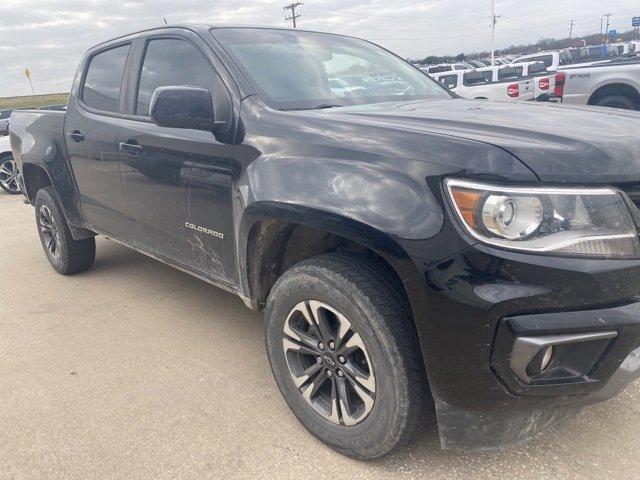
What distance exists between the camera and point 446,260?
1760 mm

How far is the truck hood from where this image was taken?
175 cm

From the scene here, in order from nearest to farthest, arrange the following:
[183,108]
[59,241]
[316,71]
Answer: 1. [183,108]
2. [316,71]
3. [59,241]

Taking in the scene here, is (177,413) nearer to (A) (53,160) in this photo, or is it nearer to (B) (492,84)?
(A) (53,160)

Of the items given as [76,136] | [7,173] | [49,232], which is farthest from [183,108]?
[7,173]

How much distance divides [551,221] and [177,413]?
1.92 metres

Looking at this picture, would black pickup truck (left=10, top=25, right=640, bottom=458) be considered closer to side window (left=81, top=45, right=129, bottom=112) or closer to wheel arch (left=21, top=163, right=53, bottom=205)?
side window (left=81, top=45, right=129, bottom=112)

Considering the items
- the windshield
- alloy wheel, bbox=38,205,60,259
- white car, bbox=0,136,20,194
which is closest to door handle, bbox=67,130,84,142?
alloy wheel, bbox=38,205,60,259

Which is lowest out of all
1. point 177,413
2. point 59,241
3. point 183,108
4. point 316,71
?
point 177,413

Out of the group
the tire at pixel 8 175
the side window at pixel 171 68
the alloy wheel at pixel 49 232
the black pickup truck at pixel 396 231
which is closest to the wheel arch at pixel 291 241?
the black pickup truck at pixel 396 231

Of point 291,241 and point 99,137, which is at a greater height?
point 99,137

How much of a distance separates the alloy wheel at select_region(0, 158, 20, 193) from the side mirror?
30.1ft

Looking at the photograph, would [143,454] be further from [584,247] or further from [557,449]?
[584,247]

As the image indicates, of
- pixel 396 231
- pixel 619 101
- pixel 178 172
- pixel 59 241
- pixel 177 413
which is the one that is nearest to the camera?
pixel 396 231

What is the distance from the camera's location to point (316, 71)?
303 centimetres
